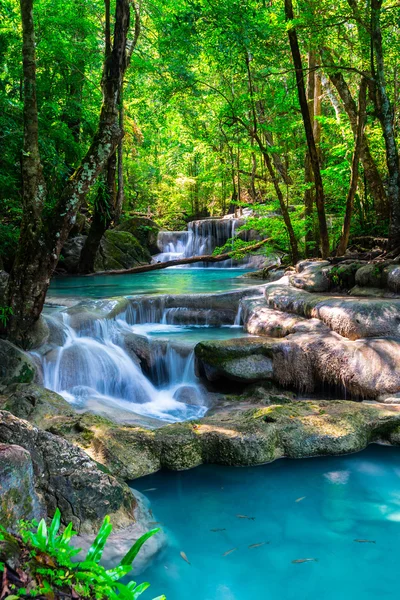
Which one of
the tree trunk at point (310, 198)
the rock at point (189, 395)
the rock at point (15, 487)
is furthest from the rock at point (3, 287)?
the tree trunk at point (310, 198)

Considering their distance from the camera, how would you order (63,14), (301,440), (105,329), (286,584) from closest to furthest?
1. (286,584)
2. (301,440)
3. (105,329)
4. (63,14)

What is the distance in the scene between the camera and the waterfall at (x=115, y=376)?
627 centimetres

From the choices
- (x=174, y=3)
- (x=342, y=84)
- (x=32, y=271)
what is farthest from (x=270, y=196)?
(x=32, y=271)

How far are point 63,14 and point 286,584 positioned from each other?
459 inches

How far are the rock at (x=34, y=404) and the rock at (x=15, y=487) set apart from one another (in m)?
2.12

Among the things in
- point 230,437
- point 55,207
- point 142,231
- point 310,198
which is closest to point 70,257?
point 142,231

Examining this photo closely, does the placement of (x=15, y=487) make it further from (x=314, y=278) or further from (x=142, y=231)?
(x=142, y=231)

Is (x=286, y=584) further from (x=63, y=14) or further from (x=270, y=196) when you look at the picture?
(x=270, y=196)

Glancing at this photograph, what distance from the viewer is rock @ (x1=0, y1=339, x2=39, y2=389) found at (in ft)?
18.9

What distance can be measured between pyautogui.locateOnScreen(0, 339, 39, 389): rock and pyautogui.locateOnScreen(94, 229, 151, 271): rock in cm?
1063

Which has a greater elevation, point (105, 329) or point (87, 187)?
point (87, 187)

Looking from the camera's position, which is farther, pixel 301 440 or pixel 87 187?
pixel 87 187

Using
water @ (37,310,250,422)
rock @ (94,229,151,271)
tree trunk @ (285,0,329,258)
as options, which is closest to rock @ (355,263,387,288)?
tree trunk @ (285,0,329,258)

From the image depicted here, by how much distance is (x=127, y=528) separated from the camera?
3141 mm
